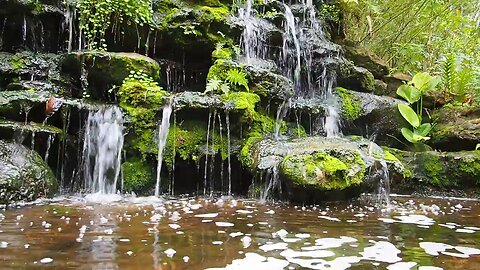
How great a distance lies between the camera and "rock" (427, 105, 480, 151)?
9.62 m

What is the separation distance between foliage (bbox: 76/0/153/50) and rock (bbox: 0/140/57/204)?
3105 mm

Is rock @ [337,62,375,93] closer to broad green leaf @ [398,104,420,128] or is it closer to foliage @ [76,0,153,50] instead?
broad green leaf @ [398,104,420,128]

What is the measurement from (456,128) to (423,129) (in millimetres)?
707

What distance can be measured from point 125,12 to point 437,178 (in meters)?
7.38

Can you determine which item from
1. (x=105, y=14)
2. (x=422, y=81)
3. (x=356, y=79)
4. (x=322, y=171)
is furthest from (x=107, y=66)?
(x=422, y=81)

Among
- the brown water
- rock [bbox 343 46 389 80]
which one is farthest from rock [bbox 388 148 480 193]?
rock [bbox 343 46 389 80]

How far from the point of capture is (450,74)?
11.4 metres

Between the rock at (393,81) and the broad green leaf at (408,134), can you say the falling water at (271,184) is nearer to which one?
the broad green leaf at (408,134)

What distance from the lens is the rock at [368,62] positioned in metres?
12.8

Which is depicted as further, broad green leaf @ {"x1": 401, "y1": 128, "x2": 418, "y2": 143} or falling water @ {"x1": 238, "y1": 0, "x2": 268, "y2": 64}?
falling water @ {"x1": 238, "y1": 0, "x2": 268, "y2": 64}

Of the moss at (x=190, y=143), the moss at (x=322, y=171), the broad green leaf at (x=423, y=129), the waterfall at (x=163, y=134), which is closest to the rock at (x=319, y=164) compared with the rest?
the moss at (x=322, y=171)

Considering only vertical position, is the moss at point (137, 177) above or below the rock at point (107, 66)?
below

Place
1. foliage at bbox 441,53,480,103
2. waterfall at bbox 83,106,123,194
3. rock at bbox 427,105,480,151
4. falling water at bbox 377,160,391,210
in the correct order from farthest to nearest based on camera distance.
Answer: foliage at bbox 441,53,480,103 → rock at bbox 427,105,480,151 → waterfall at bbox 83,106,123,194 → falling water at bbox 377,160,391,210

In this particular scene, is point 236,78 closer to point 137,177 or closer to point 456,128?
point 137,177
